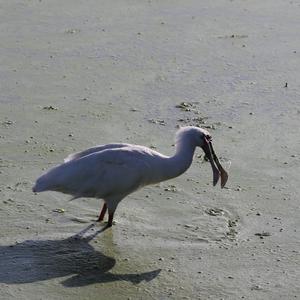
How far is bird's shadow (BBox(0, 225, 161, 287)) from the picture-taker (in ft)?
18.5

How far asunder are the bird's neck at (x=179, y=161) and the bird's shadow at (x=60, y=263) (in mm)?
741

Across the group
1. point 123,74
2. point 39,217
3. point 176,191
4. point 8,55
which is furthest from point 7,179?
point 8,55

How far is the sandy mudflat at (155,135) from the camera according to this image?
5.76 meters

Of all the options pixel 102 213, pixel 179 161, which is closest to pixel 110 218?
pixel 102 213

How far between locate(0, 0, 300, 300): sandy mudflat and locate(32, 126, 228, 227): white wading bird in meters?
0.29

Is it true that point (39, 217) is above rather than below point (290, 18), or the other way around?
below

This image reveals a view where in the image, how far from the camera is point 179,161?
6398 millimetres

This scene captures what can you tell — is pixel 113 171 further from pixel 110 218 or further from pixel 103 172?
pixel 110 218

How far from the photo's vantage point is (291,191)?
6973 millimetres

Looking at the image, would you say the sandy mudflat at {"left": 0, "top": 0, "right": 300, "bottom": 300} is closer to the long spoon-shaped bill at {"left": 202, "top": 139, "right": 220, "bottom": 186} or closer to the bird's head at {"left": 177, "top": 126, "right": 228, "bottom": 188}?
the long spoon-shaped bill at {"left": 202, "top": 139, "right": 220, "bottom": 186}

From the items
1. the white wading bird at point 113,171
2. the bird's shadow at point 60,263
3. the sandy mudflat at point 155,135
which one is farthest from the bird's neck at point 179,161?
the bird's shadow at point 60,263

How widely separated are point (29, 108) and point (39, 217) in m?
2.41

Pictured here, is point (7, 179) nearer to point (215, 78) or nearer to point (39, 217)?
point (39, 217)

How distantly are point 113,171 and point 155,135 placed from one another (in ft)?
5.93
